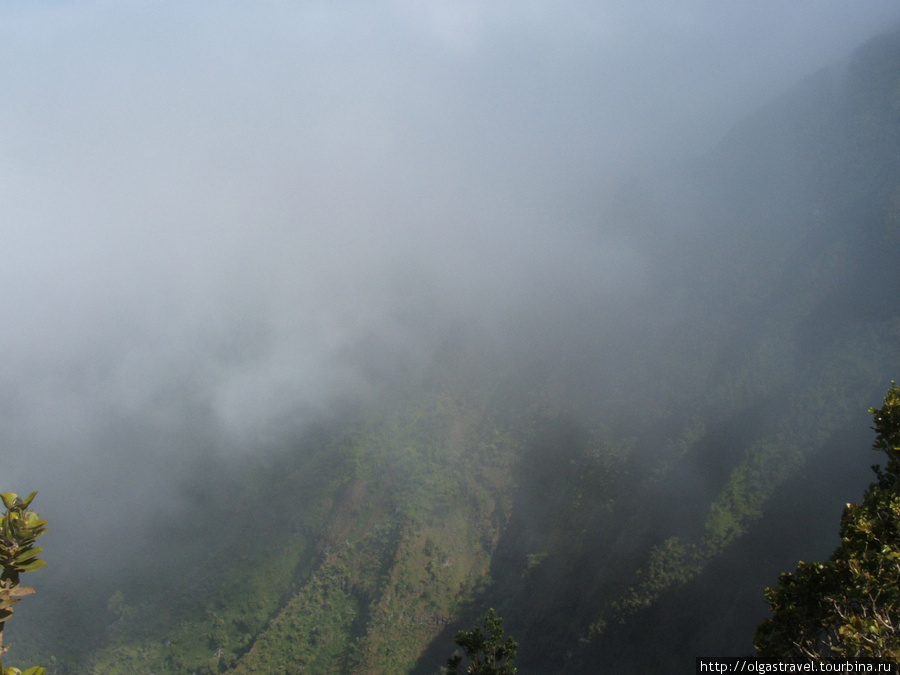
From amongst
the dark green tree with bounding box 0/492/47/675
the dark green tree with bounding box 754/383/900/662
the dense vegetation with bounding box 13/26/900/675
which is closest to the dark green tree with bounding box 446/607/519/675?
the dark green tree with bounding box 754/383/900/662

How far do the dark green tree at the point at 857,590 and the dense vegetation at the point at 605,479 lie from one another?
5131cm

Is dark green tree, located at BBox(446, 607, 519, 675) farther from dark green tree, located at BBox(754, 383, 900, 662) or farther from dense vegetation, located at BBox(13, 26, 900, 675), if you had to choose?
dense vegetation, located at BBox(13, 26, 900, 675)

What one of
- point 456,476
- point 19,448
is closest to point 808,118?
point 456,476

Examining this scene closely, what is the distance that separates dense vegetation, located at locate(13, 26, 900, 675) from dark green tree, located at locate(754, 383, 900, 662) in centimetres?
5131

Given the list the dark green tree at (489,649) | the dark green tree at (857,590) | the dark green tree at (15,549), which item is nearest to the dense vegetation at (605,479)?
the dark green tree at (489,649)

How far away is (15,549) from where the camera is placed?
9023 millimetres

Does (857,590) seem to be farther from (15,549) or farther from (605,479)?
(605,479)

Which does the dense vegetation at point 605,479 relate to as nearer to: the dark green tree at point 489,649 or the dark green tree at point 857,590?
the dark green tree at point 489,649

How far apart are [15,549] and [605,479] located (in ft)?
308

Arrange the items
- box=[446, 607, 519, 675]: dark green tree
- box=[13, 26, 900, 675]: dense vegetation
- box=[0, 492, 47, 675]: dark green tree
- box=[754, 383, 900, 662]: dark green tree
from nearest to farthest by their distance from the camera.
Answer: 1. box=[0, 492, 47, 675]: dark green tree
2. box=[754, 383, 900, 662]: dark green tree
3. box=[446, 607, 519, 675]: dark green tree
4. box=[13, 26, 900, 675]: dense vegetation

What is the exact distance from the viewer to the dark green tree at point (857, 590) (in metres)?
16.9

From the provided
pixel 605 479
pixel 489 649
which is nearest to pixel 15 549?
pixel 489 649

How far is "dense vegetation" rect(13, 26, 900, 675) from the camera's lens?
2965 inches

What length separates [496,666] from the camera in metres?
31.4
